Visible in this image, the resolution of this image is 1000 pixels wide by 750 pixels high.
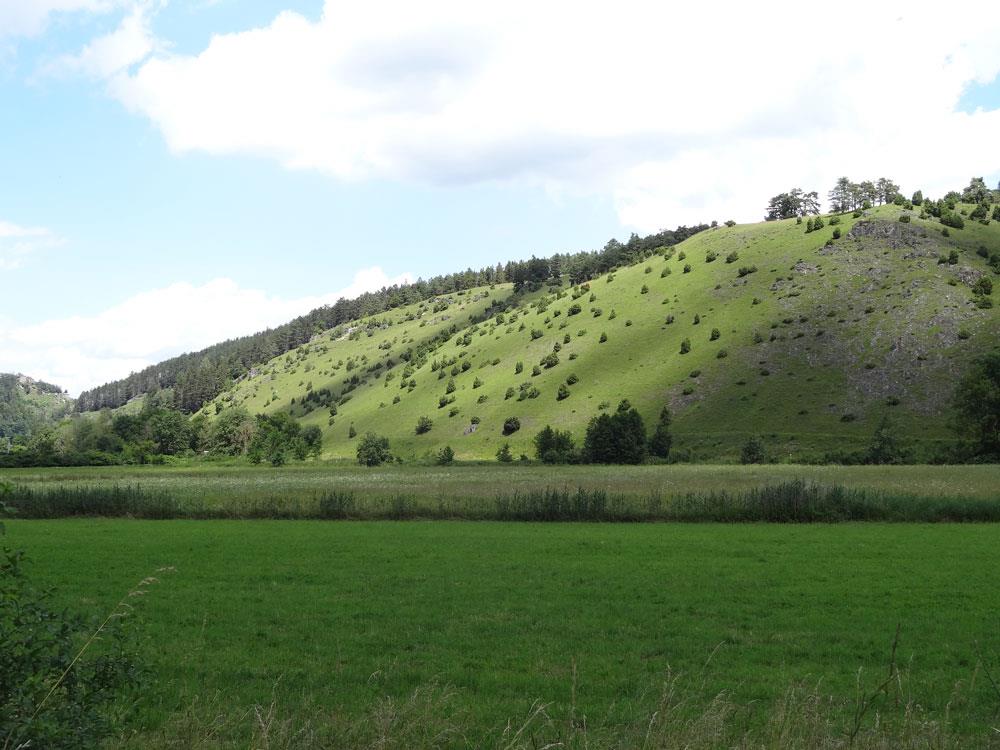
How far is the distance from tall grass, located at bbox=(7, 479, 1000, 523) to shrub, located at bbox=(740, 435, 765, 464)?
45666 mm

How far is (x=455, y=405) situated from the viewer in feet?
502

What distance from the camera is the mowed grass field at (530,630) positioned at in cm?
1208

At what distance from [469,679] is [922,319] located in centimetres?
13211

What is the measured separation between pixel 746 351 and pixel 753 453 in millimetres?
37751

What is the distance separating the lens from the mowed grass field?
1208 cm

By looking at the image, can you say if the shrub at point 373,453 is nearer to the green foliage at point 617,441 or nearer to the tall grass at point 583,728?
the green foliage at point 617,441

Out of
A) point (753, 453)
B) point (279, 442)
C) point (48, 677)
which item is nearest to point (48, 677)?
point (48, 677)

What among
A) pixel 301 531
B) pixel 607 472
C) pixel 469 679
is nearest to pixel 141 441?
pixel 607 472

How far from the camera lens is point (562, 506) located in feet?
164

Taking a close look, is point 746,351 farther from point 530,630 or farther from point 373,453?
point 530,630

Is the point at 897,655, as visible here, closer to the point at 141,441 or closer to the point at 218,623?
the point at 218,623

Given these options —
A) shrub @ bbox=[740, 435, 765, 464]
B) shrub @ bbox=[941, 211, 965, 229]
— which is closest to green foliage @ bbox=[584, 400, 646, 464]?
shrub @ bbox=[740, 435, 765, 464]

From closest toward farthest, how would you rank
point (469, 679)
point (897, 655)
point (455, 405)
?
point (469, 679), point (897, 655), point (455, 405)

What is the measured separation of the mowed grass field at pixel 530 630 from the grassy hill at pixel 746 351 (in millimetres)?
76983
